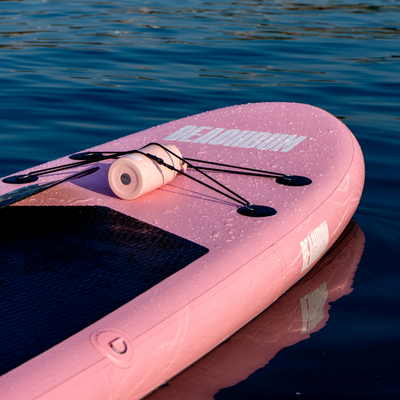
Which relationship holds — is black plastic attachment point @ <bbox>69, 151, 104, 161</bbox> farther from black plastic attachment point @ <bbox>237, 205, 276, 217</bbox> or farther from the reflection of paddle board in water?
the reflection of paddle board in water

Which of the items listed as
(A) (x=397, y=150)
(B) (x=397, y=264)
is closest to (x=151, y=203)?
(B) (x=397, y=264)

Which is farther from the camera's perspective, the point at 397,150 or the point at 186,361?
the point at 397,150

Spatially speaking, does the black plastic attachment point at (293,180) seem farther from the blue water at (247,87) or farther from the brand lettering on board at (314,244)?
the blue water at (247,87)

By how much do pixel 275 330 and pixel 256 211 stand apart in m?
0.55

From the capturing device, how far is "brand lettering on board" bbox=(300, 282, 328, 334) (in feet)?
8.16

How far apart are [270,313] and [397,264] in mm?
911

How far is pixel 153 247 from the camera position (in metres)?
2.17

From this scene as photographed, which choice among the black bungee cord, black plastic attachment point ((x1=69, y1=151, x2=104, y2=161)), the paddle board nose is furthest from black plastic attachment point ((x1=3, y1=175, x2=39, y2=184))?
the paddle board nose

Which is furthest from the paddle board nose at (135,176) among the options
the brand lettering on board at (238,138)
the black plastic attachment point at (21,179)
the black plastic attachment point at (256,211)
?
the brand lettering on board at (238,138)

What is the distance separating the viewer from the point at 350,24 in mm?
9992

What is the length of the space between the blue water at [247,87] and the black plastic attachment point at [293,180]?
24.2 inches

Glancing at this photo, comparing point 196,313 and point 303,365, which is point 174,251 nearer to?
point 196,313

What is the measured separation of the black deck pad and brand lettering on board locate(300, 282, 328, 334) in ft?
2.32

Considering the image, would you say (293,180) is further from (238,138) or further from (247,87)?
(247,87)
